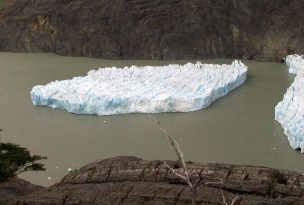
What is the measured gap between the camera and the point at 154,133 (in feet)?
28.4

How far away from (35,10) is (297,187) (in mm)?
17010

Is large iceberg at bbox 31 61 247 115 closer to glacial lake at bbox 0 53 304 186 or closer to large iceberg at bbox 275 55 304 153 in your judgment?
glacial lake at bbox 0 53 304 186

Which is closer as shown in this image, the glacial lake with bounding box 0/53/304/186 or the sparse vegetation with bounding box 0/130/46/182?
the sparse vegetation with bounding box 0/130/46/182

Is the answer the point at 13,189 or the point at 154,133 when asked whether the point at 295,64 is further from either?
the point at 13,189

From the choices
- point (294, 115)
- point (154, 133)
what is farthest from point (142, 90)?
point (294, 115)

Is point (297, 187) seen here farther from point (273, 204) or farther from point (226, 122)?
point (226, 122)

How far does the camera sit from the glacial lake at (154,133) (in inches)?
293

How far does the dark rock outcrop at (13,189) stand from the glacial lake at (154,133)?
164cm

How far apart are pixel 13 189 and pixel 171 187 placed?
1728 millimetres

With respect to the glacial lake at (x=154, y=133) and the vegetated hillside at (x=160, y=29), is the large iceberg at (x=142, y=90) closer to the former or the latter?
the glacial lake at (x=154, y=133)

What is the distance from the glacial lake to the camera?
24.4 ft

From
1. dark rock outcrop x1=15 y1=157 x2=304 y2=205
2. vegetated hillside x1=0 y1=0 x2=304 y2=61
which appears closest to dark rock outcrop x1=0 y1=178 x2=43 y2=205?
dark rock outcrop x1=15 y1=157 x2=304 y2=205

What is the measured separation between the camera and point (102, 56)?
699 inches

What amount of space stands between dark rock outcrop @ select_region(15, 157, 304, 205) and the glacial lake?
284 cm
